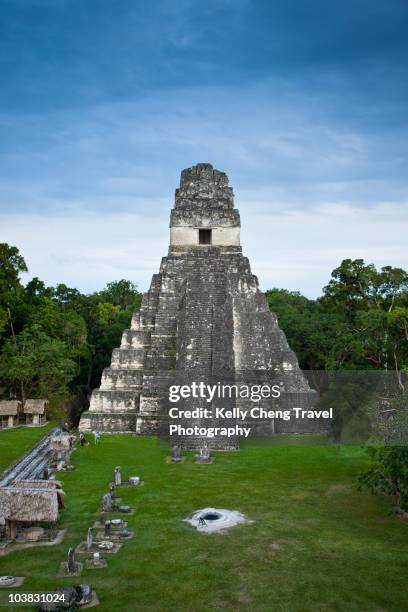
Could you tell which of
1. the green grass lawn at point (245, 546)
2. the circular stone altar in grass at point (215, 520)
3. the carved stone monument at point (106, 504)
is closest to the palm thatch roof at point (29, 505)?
the green grass lawn at point (245, 546)

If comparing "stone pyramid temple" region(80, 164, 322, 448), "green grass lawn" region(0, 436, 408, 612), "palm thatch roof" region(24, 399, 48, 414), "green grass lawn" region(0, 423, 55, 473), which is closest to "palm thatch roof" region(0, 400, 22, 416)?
"palm thatch roof" region(24, 399, 48, 414)

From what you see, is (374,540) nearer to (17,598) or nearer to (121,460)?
(17,598)

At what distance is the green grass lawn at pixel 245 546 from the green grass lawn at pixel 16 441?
2.23m

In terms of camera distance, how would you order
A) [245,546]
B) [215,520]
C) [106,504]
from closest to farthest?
[245,546], [215,520], [106,504]

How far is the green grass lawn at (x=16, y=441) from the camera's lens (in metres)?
15.1

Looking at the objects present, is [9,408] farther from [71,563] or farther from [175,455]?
[71,563]

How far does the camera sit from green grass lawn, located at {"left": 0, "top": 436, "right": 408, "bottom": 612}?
7566 mm

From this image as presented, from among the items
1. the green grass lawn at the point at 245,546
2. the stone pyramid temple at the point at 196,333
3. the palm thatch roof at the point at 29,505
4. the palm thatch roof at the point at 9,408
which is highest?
the stone pyramid temple at the point at 196,333

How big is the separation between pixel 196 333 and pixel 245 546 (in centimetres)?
1019

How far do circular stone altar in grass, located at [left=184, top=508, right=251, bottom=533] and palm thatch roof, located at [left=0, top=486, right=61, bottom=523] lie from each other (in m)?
2.34

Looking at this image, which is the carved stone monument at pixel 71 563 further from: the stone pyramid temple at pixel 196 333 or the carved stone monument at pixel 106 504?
the stone pyramid temple at pixel 196 333

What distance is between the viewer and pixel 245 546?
9125 mm

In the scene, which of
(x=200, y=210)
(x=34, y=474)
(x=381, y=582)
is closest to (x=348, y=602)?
(x=381, y=582)

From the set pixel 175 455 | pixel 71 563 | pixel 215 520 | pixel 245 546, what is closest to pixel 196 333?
pixel 175 455
